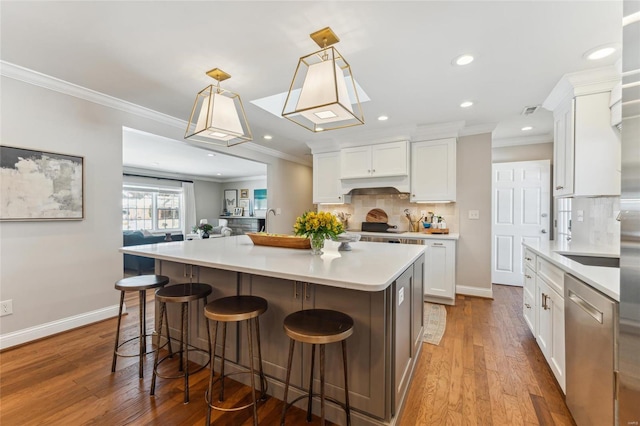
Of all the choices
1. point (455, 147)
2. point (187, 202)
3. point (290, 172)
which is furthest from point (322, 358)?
point (187, 202)

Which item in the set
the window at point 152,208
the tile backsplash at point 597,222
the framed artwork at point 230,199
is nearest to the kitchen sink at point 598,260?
the tile backsplash at point 597,222

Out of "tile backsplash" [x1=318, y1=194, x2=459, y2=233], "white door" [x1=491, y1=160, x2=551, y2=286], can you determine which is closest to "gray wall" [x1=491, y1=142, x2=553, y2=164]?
"white door" [x1=491, y1=160, x2=551, y2=286]

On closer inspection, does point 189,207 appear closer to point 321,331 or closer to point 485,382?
point 321,331

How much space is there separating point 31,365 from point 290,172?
15.2 feet

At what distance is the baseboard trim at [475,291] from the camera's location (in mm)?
3909

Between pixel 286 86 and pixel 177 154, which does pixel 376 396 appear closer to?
pixel 286 86

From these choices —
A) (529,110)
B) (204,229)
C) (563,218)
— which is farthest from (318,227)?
(204,229)

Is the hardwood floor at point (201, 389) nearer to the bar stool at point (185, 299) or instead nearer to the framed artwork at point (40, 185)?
the bar stool at point (185, 299)

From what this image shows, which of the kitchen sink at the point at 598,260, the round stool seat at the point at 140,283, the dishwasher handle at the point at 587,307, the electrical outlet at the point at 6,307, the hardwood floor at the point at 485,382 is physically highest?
the kitchen sink at the point at 598,260

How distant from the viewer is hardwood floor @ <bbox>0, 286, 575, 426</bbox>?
167cm

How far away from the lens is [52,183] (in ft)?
8.68

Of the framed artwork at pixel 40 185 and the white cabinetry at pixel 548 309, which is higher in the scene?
the framed artwork at pixel 40 185

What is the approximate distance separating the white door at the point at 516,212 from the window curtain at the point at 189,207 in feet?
27.6

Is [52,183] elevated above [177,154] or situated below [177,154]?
below
